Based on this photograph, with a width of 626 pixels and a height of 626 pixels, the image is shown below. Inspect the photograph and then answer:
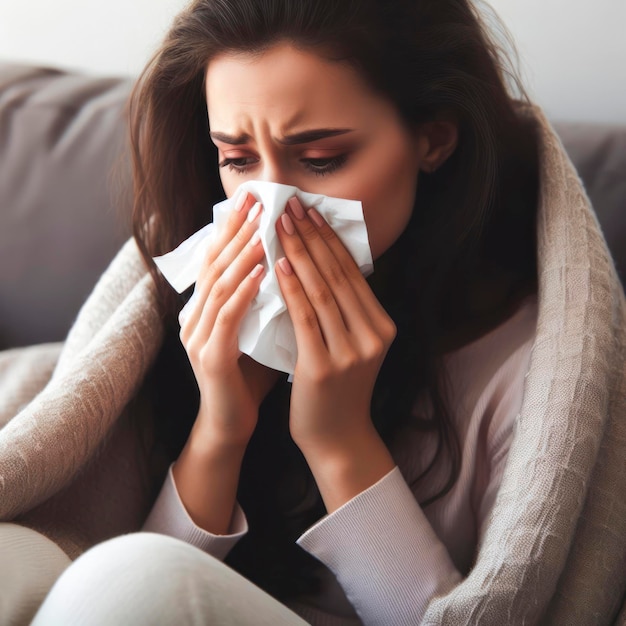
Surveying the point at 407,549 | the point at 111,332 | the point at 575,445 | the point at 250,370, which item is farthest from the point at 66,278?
the point at 575,445

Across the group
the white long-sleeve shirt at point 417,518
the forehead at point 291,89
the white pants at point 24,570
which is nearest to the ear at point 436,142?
the forehead at point 291,89

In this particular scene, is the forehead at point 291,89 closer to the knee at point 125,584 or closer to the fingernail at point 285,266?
the fingernail at point 285,266

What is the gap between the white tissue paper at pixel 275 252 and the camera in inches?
32.9

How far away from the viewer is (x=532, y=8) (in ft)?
4.18

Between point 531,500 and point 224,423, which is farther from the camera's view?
point 224,423

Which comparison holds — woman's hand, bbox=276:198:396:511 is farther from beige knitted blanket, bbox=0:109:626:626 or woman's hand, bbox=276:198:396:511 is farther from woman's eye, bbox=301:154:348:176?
beige knitted blanket, bbox=0:109:626:626

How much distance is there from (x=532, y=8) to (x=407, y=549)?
→ 2.83ft

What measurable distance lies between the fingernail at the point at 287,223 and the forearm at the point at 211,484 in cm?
26

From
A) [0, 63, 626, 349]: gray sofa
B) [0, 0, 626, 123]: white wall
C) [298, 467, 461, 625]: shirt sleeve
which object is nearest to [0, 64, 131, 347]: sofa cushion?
[0, 63, 626, 349]: gray sofa

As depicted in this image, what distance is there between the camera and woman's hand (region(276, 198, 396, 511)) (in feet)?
2.76

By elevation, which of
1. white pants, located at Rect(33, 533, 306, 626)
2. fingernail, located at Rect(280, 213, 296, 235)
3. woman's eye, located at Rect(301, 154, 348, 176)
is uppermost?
woman's eye, located at Rect(301, 154, 348, 176)

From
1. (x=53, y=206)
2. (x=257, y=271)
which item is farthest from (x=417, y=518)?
(x=53, y=206)

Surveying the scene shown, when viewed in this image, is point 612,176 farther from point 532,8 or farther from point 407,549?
point 407,549

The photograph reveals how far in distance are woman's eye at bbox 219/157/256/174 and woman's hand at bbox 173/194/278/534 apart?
62 mm
